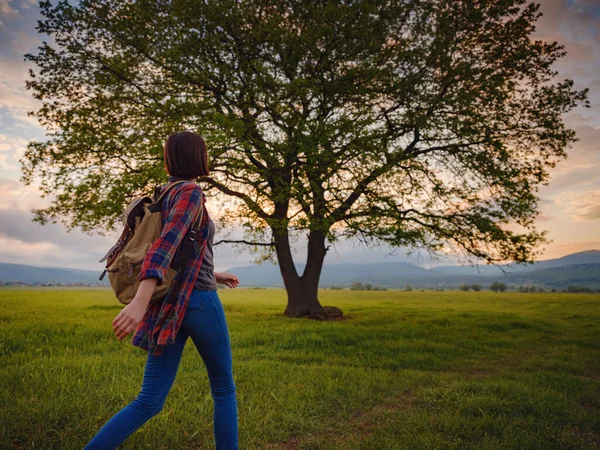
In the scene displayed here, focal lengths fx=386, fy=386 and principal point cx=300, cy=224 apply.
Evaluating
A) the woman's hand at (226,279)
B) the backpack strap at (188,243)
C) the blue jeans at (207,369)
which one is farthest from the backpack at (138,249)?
the woman's hand at (226,279)

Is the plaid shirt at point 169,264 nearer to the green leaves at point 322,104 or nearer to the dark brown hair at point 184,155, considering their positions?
the dark brown hair at point 184,155

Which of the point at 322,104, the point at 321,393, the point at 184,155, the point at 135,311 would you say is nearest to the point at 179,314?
the point at 135,311

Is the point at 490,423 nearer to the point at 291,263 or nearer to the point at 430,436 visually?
the point at 430,436

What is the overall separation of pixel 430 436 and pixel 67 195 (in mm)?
13325

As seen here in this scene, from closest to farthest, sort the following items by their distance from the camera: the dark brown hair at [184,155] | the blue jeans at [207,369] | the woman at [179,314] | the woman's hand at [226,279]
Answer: the woman at [179,314] < the blue jeans at [207,369] < the dark brown hair at [184,155] < the woman's hand at [226,279]

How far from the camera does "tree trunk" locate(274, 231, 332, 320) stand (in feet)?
55.0

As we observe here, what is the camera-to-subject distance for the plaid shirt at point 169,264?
8.28 feet

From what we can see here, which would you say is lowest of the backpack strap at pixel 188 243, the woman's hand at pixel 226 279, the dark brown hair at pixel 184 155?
the woman's hand at pixel 226 279

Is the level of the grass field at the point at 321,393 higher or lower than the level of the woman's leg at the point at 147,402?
lower

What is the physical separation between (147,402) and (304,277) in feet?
47.2

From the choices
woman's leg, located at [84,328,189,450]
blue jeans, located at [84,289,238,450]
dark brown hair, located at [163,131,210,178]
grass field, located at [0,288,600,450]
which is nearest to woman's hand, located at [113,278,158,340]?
blue jeans, located at [84,289,238,450]

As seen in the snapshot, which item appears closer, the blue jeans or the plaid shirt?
the plaid shirt

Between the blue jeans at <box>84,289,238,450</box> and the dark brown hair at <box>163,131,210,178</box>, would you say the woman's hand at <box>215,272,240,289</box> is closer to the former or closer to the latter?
the blue jeans at <box>84,289,238,450</box>

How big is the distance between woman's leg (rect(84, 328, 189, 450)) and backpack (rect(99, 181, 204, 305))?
445 mm
